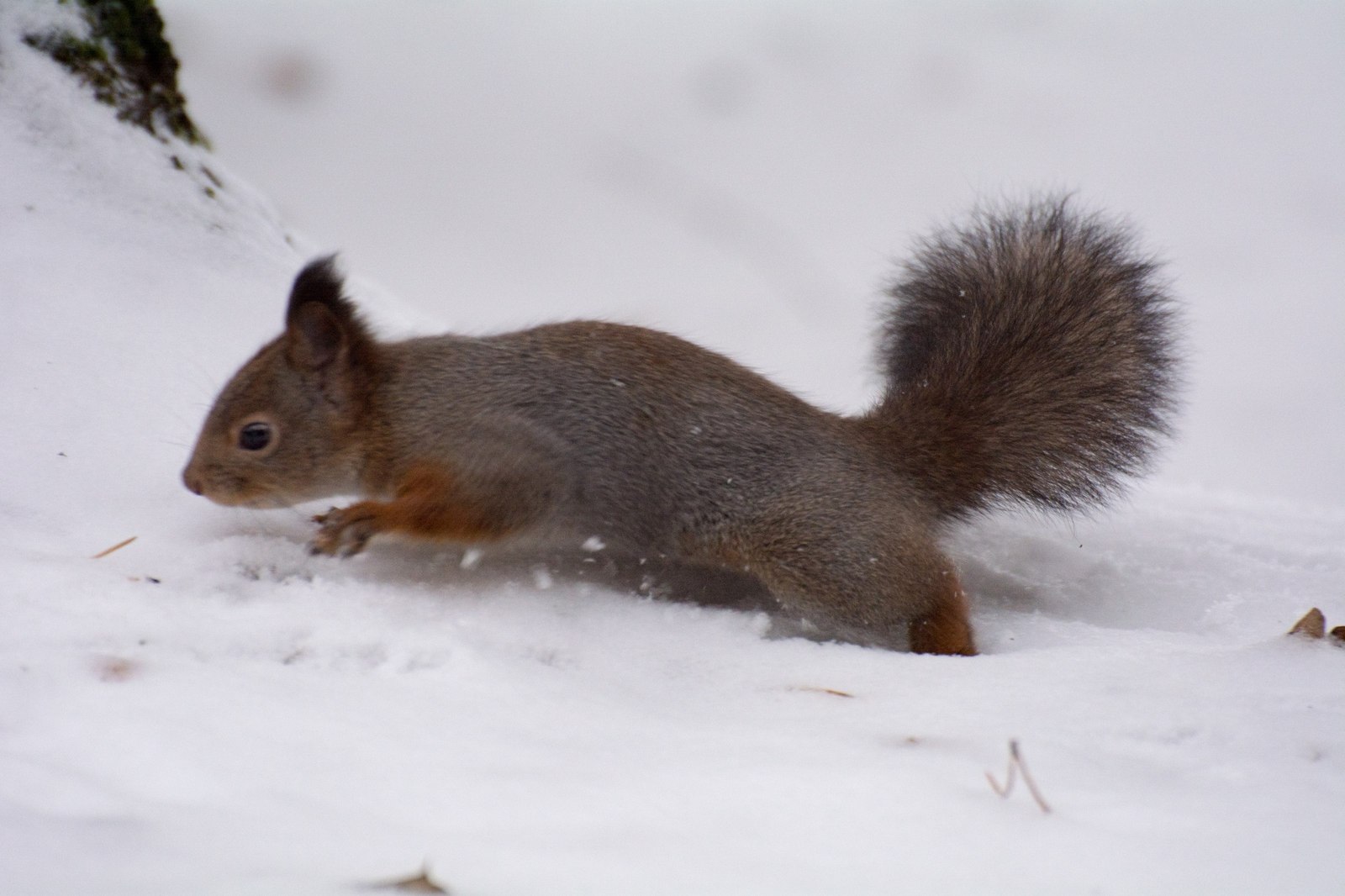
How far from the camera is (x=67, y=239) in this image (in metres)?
2.05

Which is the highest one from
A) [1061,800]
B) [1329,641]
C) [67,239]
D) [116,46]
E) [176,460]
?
[116,46]

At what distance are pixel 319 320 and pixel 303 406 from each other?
0.15 m

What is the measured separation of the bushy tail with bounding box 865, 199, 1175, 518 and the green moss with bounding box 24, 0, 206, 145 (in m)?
1.81

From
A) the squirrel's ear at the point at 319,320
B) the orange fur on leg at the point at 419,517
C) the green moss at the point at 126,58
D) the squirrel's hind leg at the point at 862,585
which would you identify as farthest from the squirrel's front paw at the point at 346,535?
the green moss at the point at 126,58

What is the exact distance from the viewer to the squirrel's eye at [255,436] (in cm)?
180

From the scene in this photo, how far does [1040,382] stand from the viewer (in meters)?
1.97

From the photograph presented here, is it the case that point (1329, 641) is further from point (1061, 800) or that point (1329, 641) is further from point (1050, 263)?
point (1050, 263)

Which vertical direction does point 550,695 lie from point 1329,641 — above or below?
below

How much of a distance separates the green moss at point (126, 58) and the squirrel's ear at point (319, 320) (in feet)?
3.02

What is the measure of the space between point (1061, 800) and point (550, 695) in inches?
22.9

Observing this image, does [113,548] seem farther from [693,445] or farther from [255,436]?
[693,445]

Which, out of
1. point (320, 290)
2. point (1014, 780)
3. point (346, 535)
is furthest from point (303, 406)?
point (1014, 780)

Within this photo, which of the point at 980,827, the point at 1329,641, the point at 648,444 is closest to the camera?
the point at 980,827

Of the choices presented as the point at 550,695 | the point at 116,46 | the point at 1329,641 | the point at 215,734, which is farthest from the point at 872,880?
the point at 116,46
